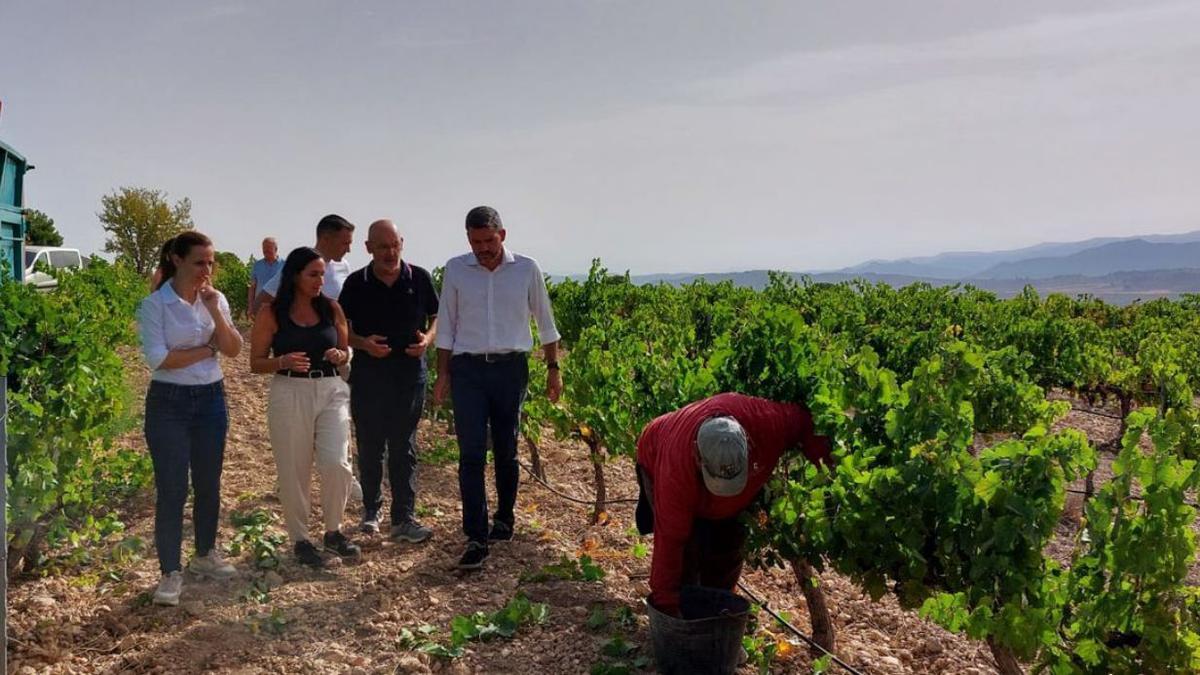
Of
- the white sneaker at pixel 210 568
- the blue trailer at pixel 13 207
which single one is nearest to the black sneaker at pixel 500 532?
the white sneaker at pixel 210 568

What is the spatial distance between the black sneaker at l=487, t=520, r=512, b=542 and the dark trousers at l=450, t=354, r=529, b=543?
36 centimetres

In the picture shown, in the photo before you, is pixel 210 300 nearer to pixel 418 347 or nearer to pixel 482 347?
pixel 418 347

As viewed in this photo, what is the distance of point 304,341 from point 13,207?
414 inches

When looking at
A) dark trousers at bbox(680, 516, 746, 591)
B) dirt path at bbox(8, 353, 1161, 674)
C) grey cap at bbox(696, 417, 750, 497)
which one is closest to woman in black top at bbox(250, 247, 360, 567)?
dirt path at bbox(8, 353, 1161, 674)

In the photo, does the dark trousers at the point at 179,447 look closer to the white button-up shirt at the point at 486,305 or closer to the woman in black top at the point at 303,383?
the woman in black top at the point at 303,383

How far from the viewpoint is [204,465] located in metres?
4.06

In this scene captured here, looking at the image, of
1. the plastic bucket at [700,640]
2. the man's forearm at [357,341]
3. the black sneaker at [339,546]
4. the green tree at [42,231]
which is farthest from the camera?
the green tree at [42,231]

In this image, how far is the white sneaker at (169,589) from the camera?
12.8 feet

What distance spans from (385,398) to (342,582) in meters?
1.02

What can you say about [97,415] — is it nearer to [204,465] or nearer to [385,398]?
[204,465]

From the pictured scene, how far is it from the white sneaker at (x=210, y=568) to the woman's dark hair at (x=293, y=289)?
47.8 inches

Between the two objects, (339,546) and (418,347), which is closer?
(339,546)

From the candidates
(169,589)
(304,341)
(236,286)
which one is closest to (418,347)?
(304,341)

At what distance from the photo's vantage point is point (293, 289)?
4.34 m
